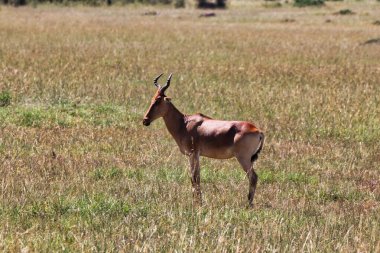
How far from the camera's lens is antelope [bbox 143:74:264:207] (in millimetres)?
8336

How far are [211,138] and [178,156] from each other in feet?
8.67

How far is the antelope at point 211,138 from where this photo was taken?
8.34m

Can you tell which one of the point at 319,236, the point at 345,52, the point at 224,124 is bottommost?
the point at 345,52

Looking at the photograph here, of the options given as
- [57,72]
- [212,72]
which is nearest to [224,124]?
[57,72]

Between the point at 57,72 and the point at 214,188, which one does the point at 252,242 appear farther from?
the point at 57,72

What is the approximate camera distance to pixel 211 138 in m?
8.53

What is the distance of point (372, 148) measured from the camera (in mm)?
12367

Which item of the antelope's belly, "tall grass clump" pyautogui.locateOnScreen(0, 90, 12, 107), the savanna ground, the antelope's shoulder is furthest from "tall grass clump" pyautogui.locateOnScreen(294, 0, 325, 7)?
the antelope's belly

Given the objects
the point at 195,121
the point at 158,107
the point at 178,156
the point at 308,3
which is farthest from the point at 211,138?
the point at 308,3

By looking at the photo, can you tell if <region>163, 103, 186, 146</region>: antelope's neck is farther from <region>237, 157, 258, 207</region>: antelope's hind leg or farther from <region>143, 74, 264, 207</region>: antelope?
<region>237, 157, 258, 207</region>: antelope's hind leg

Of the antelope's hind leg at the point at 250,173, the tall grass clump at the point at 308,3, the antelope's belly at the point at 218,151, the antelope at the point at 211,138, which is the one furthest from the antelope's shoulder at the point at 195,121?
the tall grass clump at the point at 308,3

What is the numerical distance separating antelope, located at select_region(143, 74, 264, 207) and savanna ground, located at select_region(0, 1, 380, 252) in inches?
14.2

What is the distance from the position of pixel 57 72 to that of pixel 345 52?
46.5 ft

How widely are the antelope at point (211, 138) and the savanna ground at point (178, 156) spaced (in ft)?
1.18
